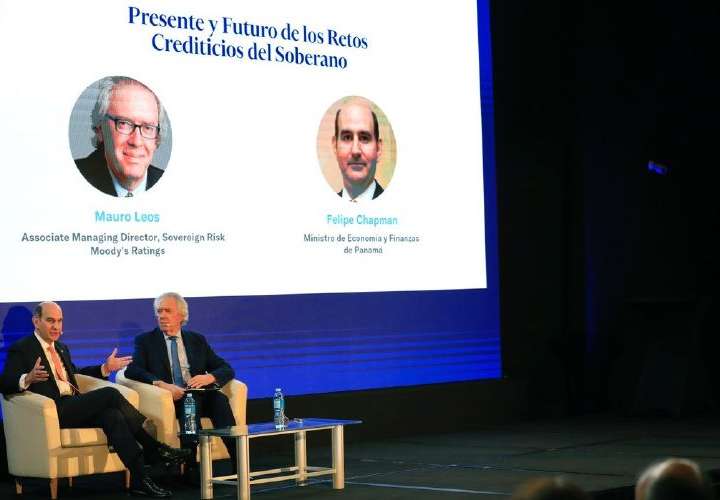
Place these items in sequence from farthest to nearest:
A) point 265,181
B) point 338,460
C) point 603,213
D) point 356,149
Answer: point 603,213
point 356,149
point 265,181
point 338,460

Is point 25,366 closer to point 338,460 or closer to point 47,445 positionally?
point 47,445

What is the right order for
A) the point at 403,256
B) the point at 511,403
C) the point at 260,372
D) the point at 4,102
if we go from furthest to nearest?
1. the point at 511,403
2. the point at 403,256
3. the point at 260,372
4. the point at 4,102

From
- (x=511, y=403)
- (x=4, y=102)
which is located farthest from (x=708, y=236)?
(x=4, y=102)

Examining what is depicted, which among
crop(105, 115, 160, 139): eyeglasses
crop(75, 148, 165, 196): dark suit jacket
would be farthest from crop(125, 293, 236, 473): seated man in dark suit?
crop(105, 115, 160, 139): eyeglasses

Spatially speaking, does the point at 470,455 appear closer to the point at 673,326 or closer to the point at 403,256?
the point at 403,256

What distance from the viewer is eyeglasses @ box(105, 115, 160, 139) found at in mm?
6605

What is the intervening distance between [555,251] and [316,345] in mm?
2387

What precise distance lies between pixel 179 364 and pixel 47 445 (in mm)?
1002

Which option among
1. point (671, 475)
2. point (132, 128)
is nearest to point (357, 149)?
point (132, 128)

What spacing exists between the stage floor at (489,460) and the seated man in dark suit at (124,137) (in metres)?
1.59

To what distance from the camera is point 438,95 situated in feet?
26.4

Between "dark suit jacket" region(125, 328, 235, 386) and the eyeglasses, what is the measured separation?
1.19 metres

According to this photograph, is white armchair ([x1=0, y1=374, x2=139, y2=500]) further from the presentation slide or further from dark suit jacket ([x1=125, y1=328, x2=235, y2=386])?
the presentation slide

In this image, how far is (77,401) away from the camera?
17.9ft
